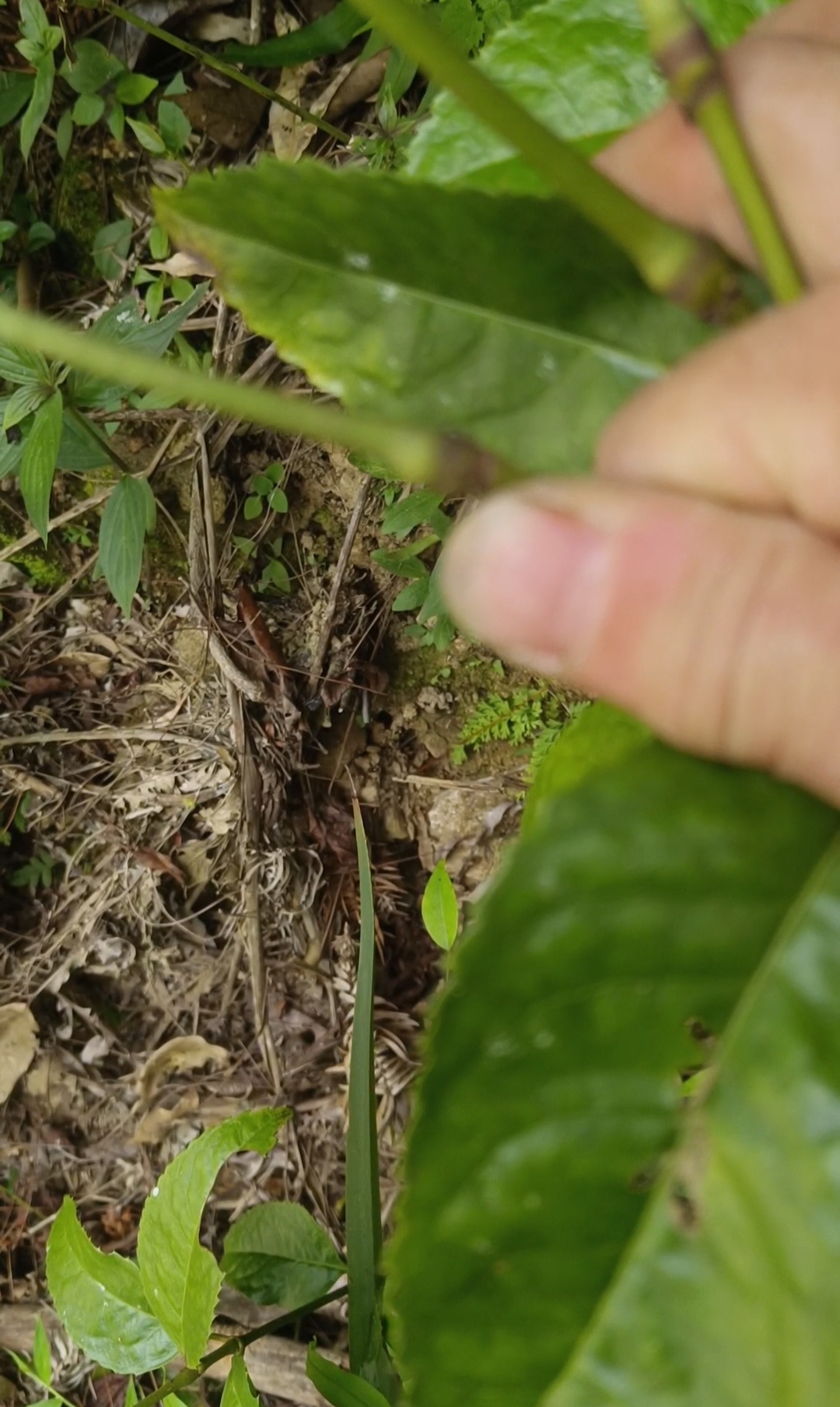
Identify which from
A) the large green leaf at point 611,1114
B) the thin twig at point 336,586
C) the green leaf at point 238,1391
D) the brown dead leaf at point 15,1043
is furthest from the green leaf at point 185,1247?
the brown dead leaf at point 15,1043

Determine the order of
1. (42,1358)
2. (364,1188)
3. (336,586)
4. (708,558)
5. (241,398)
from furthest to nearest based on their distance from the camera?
(336,586)
(42,1358)
(364,1188)
(708,558)
(241,398)

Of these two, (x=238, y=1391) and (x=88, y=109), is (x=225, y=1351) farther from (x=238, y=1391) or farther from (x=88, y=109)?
(x=88, y=109)

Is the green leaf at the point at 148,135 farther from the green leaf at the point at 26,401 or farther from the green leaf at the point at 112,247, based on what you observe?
the green leaf at the point at 26,401

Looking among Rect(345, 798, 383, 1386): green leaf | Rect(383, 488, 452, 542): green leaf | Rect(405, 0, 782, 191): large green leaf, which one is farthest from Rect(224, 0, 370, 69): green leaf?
Rect(345, 798, 383, 1386): green leaf

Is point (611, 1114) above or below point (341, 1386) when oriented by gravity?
above

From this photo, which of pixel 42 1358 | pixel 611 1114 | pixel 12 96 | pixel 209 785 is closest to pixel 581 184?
pixel 611 1114

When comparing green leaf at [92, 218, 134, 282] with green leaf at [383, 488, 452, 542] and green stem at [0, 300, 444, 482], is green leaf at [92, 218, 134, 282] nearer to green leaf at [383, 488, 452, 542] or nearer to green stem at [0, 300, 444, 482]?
green leaf at [383, 488, 452, 542]
